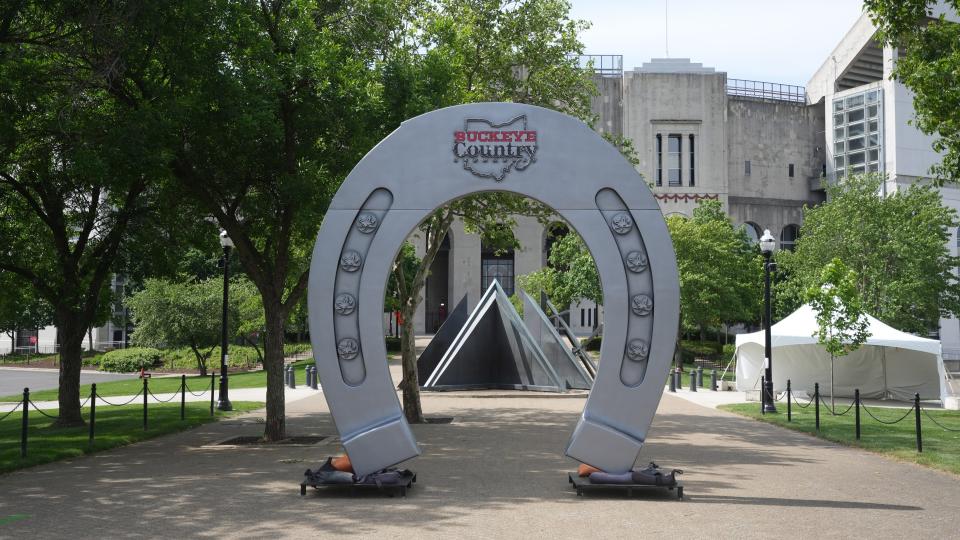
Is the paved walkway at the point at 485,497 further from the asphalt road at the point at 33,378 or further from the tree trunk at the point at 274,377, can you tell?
Answer: the asphalt road at the point at 33,378

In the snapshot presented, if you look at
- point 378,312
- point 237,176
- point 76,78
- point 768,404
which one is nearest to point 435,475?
point 378,312

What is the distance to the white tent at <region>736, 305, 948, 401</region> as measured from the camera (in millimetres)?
26547

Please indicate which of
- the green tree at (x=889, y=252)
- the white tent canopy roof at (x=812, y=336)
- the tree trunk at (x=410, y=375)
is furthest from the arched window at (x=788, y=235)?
the tree trunk at (x=410, y=375)

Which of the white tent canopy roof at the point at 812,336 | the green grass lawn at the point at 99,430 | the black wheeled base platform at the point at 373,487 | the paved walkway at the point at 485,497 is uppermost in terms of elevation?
the white tent canopy roof at the point at 812,336

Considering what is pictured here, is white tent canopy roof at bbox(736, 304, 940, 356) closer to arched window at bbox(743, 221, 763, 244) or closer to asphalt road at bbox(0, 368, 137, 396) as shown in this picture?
asphalt road at bbox(0, 368, 137, 396)

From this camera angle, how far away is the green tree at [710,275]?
43156 millimetres

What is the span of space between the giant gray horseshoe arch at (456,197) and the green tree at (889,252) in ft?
99.7

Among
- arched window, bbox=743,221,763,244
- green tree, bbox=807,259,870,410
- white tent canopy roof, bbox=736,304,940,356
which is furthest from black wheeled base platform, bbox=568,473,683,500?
arched window, bbox=743,221,763,244

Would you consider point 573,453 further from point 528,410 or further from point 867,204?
point 867,204

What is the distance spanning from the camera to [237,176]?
16.7m

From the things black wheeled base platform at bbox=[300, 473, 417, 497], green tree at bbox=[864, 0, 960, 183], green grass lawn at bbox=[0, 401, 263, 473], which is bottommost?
green grass lawn at bbox=[0, 401, 263, 473]

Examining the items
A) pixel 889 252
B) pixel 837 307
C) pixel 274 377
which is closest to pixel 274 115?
pixel 274 377

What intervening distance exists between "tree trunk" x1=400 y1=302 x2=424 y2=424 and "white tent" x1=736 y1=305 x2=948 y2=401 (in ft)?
39.6

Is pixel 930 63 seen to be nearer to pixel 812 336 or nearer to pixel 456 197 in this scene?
pixel 456 197
